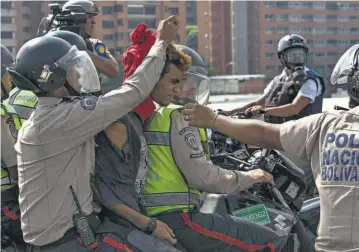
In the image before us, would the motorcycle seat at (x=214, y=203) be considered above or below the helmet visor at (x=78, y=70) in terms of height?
below

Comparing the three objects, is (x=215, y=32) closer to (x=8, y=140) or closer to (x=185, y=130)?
(x=8, y=140)

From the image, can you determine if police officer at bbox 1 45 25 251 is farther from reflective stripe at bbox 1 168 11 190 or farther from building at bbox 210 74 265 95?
building at bbox 210 74 265 95

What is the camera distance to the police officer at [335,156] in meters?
2.46

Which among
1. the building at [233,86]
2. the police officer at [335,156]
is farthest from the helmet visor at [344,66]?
the building at [233,86]

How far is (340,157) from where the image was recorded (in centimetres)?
247

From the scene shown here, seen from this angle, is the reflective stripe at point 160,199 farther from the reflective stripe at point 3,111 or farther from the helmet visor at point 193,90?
the reflective stripe at point 3,111

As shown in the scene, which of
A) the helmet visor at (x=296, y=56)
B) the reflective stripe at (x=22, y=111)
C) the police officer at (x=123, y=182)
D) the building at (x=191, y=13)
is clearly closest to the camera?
the police officer at (x=123, y=182)

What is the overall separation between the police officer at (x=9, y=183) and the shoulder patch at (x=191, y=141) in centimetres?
132

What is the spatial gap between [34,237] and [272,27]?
81.9 m

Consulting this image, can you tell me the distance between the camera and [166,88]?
3.34 meters

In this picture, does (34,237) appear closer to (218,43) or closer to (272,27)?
(272,27)

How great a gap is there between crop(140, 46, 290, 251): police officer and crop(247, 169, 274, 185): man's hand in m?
0.11

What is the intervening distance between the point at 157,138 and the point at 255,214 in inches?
32.7

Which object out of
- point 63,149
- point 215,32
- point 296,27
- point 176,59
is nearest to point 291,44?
point 176,59
